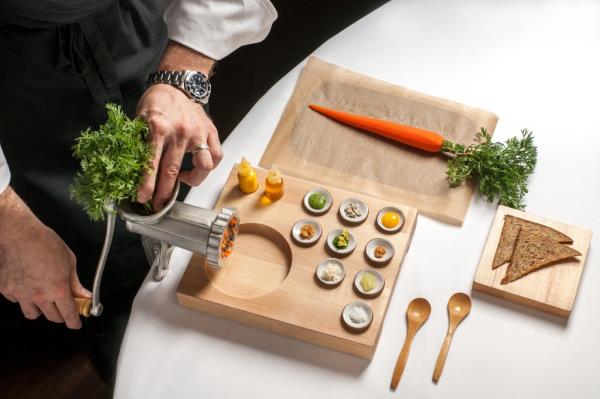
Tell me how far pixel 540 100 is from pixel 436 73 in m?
0.28

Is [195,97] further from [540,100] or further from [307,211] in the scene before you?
[540,100]

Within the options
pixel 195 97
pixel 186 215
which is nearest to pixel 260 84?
pixel 195 97

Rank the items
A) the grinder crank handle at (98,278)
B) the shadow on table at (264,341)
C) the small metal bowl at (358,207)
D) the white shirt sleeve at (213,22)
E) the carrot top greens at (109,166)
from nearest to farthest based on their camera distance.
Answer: the carrot top greens at (109,166), the grinder crank handle at (98,278), the shadow on table at (264,341), the small metal bowl at (358,207), the white shirt sleeve at (213,22)

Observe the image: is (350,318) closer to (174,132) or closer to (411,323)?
(411,323)

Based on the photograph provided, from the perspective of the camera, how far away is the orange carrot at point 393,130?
1.61 m

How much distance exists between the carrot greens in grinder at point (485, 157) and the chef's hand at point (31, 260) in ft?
2.56

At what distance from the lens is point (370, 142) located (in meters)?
1.66

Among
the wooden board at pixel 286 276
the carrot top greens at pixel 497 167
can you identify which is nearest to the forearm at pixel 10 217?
the wooden board at pixel 286 276

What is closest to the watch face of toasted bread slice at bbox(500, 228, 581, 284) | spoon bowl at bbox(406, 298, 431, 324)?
spoon bowl at bbox(406, 298, 431, 324)

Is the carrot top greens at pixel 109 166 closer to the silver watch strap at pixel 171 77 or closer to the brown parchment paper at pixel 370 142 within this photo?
the silver watch strap at pixel 171 77

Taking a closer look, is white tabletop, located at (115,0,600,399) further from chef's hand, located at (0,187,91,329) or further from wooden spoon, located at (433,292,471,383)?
chef's hand, located at (0,187,91,329)

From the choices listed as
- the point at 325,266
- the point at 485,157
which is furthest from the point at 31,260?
the point at 485,157

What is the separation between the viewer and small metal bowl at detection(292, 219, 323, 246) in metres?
1.45

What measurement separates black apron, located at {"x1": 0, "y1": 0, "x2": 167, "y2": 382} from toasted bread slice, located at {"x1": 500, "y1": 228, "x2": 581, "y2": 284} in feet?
3.30
